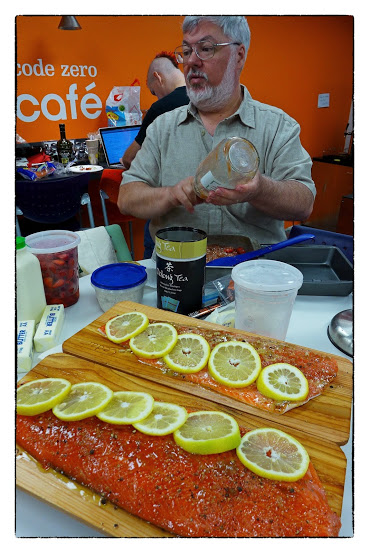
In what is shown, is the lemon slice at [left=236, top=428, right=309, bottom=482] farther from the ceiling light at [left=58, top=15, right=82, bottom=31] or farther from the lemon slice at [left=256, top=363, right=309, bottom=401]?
the ceiling light at [left=58, top=15, right=82, bottom=31]

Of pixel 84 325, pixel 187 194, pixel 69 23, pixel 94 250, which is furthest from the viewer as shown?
pixel 94 250

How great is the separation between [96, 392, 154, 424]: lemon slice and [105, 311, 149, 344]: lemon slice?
0.19 meters

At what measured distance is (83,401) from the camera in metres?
0.75

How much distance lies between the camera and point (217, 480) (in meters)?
0.62

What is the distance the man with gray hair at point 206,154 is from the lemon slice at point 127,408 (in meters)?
0.68

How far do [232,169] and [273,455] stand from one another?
81 centimetres

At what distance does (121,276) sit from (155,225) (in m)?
0.58

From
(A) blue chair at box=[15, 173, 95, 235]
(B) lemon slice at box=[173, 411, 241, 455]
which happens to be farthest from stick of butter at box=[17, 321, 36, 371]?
(B) lemon slice at box=[173, 411, 241, 455]

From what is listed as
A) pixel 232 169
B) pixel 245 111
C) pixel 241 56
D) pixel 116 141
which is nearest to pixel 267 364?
pixel 232 169

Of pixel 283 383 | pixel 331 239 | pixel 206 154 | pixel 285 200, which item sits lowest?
pixel 283 383

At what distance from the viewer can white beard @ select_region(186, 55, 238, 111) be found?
4.11 feet

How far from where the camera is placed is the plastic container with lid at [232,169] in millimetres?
1104

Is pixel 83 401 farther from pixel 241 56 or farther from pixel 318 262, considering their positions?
pixel 241 56

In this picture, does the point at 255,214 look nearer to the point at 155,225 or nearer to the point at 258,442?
the point at 155,225
